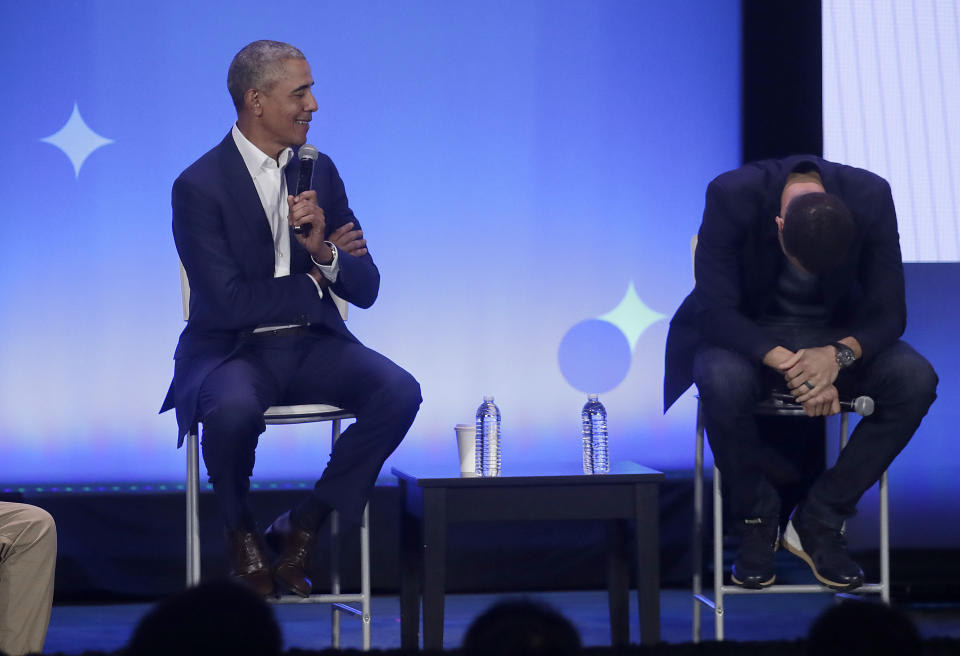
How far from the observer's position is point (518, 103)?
12.9ft

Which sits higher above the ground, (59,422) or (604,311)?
(604,311)

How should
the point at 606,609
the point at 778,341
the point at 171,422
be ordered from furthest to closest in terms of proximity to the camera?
the point at 171,422 → the point at 606,609 → the point at 778,341

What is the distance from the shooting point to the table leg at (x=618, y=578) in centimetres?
301

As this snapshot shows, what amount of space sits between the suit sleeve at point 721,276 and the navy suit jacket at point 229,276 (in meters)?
0.87

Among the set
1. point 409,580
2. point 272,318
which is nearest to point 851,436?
point 409,580

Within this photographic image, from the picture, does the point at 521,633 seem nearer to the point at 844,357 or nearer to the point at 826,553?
the point at 826,553

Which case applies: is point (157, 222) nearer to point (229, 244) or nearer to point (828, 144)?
point (229, 244)

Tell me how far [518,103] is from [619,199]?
1.60 feet

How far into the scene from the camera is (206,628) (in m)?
1.16

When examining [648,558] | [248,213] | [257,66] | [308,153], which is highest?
[257,66]

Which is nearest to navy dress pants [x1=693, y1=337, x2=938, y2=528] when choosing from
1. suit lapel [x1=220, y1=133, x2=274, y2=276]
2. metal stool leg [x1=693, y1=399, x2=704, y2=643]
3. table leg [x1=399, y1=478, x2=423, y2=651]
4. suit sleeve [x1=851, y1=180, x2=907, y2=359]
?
suit sleeve [x1=851, y1=180, x2=907, y2=359]

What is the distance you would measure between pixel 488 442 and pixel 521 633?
1782 millimetres

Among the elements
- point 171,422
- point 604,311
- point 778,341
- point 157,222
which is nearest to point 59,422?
Result: point 171,422

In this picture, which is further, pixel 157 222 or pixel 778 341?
pixel 157 222
